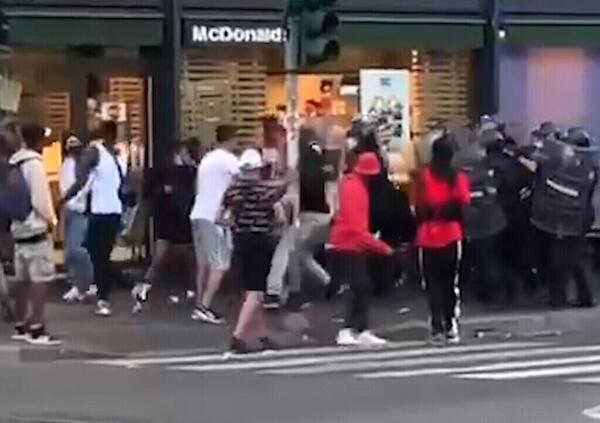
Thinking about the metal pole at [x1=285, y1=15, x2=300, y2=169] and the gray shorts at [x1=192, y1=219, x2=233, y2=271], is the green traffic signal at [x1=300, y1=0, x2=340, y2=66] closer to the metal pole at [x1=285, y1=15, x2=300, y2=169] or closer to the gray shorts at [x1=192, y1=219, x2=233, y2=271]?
the metal pole at [x1=285, y1=15, x2=300, y2=169]

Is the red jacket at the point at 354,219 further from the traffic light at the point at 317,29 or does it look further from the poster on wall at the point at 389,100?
the poster on wall at the point at 389,100

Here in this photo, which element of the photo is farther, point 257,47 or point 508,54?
point 508,54

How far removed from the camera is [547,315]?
71.3 ft

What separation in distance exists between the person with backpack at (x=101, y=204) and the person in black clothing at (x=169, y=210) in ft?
1.78

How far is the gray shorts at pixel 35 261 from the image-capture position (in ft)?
62.1

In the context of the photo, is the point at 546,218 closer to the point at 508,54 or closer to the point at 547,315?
the point at 547,315

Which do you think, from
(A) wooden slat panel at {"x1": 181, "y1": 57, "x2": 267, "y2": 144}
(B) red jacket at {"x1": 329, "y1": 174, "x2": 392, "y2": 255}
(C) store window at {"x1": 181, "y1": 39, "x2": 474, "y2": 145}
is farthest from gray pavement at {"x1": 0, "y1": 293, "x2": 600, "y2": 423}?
(C) store window at {"x1": 181, "y1": 39, "x2": 474, "y2": 145}

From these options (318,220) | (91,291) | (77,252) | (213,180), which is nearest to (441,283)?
(318,220)

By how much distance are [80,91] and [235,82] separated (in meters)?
2.03

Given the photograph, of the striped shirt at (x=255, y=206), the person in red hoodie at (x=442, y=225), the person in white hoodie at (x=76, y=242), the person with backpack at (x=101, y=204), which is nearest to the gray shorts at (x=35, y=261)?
the striped shirt at (x=255, y=206)

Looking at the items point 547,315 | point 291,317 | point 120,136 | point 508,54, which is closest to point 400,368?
point 291,317

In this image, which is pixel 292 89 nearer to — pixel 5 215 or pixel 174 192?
pixel 174 192

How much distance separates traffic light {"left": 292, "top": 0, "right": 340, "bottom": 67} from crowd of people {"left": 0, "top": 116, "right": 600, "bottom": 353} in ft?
2.82

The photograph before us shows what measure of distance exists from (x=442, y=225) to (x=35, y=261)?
3.88m
